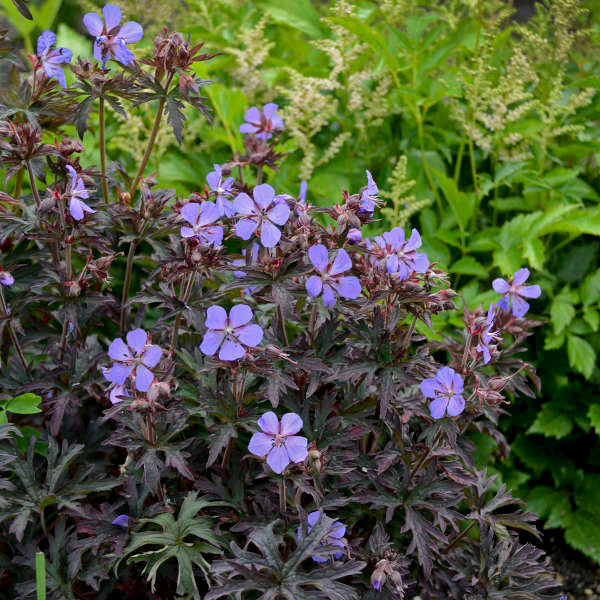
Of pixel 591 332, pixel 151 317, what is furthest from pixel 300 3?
pixel 591 332

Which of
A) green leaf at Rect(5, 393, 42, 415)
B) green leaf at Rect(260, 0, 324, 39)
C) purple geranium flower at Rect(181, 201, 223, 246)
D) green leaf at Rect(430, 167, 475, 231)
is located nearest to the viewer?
purple geranium flower at Rect(181, 201, 223, 246)

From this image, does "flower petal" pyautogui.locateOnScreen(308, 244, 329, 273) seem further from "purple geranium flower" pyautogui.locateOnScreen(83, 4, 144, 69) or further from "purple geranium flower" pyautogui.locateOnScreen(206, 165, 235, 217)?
"purple geranium flower" pyautogui.locateOnScreen(83, 4, 144, 69)

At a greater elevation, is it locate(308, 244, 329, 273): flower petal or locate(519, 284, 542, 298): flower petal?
locate(308, 244, 329, 273): flower petal

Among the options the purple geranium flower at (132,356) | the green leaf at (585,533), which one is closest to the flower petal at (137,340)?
the purple geranium flower at (132,356)

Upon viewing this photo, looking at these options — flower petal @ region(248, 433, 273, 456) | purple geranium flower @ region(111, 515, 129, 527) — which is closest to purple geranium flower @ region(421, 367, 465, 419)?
flower petal @ region(248, 433, 273, 456)

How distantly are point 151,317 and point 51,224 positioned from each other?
2.33 feet

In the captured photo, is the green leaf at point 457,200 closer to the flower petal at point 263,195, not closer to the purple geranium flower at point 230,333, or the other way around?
the flower petal at point 263,195

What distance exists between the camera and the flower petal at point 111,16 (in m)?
1.45

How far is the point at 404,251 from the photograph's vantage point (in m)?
1.33

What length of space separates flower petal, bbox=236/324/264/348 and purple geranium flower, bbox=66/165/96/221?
1.47ft

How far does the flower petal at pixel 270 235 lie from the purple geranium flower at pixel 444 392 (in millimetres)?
378

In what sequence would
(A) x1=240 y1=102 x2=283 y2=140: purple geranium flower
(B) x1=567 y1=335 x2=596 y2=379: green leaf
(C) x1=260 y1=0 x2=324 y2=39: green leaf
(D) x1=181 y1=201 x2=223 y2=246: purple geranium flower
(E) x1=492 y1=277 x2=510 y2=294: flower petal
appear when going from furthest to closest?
(C) x1=260 y1=0 x2=324 y2=39: green leaf
(B) x1=567 y1=335 x2=596 y2=379: green leaf
(A) x1=240 y1=102 x2=283 y2=140: purple geranium flower
(E) x1=492 y1=277 x2=510 y2=294: flower petal
(D) x1=181 y1=201 x2=223 y2=246: purple geranium flower

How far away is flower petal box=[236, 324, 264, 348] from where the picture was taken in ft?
3.97

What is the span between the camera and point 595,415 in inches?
87.6
